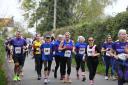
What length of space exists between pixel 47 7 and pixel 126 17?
39.2 meters

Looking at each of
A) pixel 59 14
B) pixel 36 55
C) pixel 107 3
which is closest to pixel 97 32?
pixel 36 55

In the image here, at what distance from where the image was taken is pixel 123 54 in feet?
38.1

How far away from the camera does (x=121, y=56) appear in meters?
11.6

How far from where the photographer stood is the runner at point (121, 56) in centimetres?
1134

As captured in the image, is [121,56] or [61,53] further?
[61,53]

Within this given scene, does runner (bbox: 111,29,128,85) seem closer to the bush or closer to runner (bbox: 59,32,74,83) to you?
runner (bbox: 59,32,74,83)

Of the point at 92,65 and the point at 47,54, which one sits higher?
the point at 47,54

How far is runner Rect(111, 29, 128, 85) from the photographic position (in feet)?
37.2

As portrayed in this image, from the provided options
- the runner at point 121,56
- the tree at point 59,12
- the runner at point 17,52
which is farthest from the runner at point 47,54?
the tree at point 59,12

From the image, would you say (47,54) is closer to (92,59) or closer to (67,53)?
(67,53)

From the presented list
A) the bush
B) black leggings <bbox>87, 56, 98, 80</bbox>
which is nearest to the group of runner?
black leggings <bbox>87, 56, 98, 80</bbox>

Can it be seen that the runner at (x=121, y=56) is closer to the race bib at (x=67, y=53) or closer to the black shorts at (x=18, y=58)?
the race bib at (x=67, y=53)

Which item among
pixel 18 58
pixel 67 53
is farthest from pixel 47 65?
pixel 18 58

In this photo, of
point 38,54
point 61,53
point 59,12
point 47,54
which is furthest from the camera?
point 59,12
